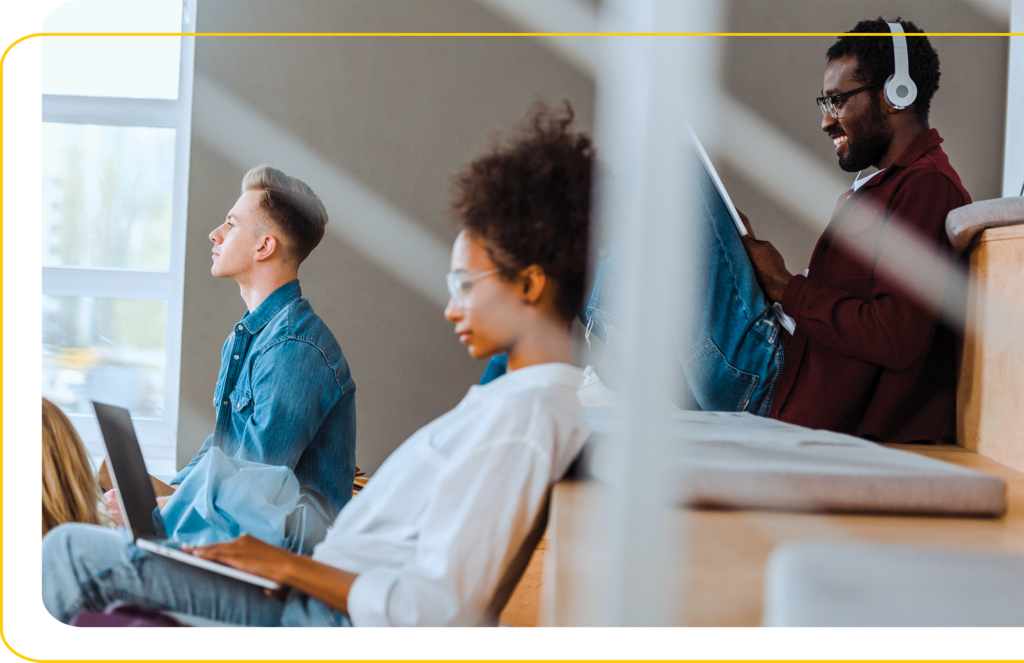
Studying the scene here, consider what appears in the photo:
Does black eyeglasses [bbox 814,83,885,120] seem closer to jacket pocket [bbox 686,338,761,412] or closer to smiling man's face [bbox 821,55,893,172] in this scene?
smiling man's face [bbox 821,55,893,172]

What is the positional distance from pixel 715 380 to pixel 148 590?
0.81 meters

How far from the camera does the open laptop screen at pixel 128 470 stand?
0.76m

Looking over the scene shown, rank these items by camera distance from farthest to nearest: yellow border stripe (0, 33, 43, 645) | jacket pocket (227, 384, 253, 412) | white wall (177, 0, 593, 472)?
white wall (177, 0, 593, 472), jacket pocket (227, 384, 253, 412), yellow border stripe (0, 33, 43, 645)

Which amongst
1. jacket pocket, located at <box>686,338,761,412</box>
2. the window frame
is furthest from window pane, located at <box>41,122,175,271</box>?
jacket pocket, located at <box>686,338,761,412</box>

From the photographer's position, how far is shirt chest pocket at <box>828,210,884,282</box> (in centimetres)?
112

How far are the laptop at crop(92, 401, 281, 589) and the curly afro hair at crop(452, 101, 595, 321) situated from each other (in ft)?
1.11

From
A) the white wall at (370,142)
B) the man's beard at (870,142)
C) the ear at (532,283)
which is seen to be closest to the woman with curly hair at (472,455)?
the ear at (532,283)

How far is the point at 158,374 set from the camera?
8.16 feet

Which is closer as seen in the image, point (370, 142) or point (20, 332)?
point (20, 332)

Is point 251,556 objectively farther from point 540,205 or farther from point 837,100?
point 837,100

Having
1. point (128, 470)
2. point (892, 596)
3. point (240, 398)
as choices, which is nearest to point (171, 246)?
point (240, 398)

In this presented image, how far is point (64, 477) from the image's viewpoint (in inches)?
36.8

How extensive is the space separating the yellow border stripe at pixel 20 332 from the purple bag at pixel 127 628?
0.38 feet

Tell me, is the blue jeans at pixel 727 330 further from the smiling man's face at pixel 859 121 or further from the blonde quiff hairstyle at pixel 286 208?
the blonde quiff hairstyle at pixel 286 208
